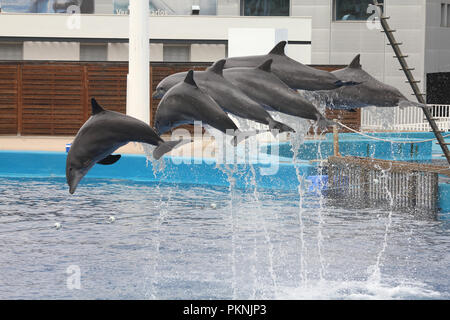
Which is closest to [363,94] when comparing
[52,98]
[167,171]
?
[167,171]

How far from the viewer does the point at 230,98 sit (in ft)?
11.5

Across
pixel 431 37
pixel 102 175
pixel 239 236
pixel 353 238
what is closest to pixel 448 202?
pixel 353 238

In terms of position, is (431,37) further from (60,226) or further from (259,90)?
(259,90)

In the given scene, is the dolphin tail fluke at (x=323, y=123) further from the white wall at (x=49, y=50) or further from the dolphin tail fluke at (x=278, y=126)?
the white wall at (x=49, y=50)

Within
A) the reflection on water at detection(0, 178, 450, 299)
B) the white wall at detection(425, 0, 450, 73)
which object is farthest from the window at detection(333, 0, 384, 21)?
the reflection on water at detection(0, 178, 450, 299)

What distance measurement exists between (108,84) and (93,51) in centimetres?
913

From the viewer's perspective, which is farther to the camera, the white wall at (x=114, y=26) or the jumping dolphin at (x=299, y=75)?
the white wall at (x=114, y=26)

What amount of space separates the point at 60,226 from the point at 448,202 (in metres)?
6.53

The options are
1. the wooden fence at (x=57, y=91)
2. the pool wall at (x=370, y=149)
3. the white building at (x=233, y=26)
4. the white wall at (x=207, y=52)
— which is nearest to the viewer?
the pool wall at (x=370, y=149)

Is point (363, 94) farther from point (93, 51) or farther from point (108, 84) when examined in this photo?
point (93, 51)

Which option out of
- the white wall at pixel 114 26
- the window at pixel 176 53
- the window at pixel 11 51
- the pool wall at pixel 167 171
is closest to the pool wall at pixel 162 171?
the pool wall at pixel 167 171

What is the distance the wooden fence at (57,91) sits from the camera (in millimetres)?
23906

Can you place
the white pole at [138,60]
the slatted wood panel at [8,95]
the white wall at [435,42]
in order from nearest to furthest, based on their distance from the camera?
the white pole at [138,60], the slatted wood panel at [8,95], the white wall at [435,42]

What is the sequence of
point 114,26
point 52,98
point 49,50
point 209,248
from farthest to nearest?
point 49,50, point 114,26, point 52,98, point 209,248
